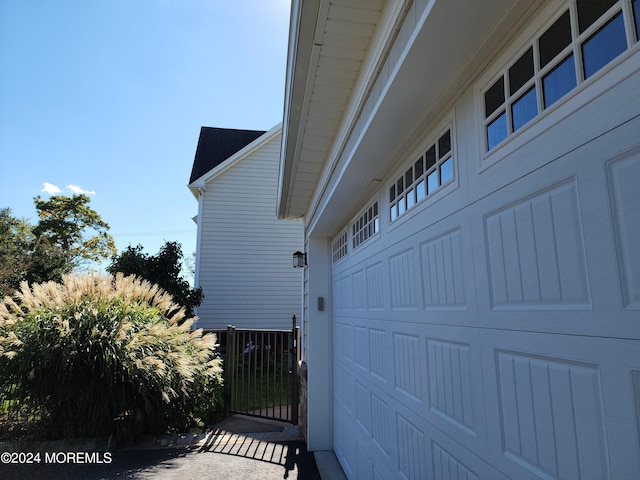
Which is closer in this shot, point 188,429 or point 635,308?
point 635,308

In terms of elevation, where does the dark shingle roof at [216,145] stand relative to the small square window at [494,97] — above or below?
above

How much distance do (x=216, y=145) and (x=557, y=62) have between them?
41.5ft

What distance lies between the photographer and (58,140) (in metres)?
11.6

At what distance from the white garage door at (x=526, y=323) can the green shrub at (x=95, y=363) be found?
3.41 meters

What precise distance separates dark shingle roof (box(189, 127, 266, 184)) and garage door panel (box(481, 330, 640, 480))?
36.6 ft

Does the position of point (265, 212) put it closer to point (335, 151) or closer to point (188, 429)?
point (188, 429)

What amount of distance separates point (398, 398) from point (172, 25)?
6076mm

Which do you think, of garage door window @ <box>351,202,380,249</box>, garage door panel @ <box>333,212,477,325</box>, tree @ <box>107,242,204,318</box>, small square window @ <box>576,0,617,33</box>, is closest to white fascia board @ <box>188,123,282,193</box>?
tree @ <box>107,242,204,318</box>

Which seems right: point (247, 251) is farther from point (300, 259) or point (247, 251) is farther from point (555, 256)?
point (555, 256)

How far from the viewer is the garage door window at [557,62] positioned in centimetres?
98

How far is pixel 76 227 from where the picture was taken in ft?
61.5

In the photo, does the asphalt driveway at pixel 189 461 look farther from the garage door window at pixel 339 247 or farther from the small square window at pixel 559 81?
the small square window at pixel 559 81

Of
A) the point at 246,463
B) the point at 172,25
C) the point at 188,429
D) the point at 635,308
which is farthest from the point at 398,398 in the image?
the point at 172,25

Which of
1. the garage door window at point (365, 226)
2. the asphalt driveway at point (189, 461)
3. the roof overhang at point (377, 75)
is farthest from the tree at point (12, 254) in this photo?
the roof overhang at point (377, 75)
